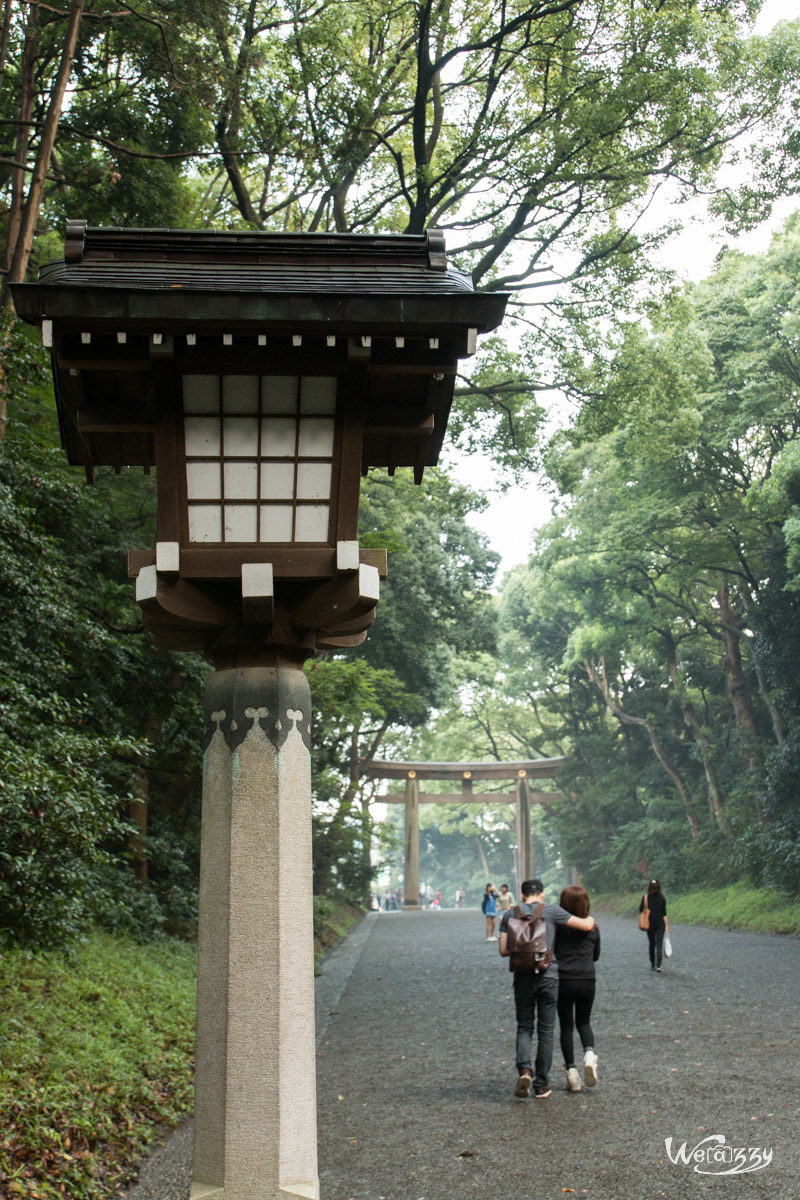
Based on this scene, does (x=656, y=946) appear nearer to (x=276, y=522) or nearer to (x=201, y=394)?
(x=276, y=522)

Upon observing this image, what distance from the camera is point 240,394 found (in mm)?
4949

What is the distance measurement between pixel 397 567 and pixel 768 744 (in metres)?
10.1

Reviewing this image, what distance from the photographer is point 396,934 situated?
2280cm

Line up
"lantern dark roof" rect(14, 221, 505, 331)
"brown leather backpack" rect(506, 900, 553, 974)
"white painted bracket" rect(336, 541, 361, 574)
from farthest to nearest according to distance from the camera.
Result: "brown leather backpack" rect(506, 900, 553, 974)
"white painted bracket" rect(336, 541, 361, 574)
"lantern dark roof" rect(14, 221, 505, 331)

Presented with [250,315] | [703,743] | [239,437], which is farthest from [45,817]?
[703,743]

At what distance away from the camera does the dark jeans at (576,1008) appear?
6.67 m

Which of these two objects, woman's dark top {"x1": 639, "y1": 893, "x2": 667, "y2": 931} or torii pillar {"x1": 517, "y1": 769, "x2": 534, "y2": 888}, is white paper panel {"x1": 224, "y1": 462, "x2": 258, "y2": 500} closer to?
woman's dark top {"x1": 639, "y1": 893, "x2": 667, "y2": 931}

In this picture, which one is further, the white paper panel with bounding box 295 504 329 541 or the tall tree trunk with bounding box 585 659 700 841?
the tall tree trunk with bounding box 585 659 700 841

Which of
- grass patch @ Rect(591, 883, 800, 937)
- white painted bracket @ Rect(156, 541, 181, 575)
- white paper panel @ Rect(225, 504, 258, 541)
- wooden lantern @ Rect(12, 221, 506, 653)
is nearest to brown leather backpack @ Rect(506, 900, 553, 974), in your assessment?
wooden lantern @ Rect(12, 221, 506, 653)

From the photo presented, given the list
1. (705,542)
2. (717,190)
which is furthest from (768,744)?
(717,190)

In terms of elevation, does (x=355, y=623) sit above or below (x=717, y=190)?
below

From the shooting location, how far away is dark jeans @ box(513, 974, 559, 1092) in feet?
21.9

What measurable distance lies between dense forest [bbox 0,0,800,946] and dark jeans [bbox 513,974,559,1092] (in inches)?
134

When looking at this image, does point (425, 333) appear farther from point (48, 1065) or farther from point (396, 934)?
point (396, 934)
